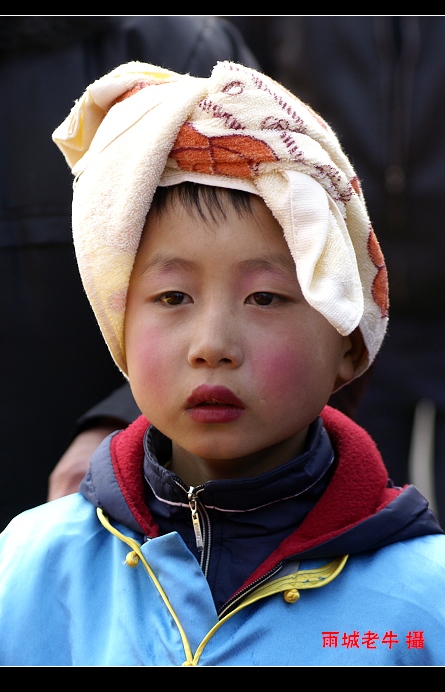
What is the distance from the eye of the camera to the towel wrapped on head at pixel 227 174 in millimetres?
1306

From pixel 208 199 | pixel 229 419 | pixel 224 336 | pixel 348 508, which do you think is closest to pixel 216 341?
pixel 224 336

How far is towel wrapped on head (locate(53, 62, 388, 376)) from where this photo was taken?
1306mm

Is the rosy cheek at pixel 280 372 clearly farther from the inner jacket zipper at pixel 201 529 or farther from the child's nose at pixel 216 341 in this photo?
the inner jacket zipper at pixel 201 529

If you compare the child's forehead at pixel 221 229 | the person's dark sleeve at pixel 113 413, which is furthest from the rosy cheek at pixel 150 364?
the person's dark sleeve at pixel 113 413

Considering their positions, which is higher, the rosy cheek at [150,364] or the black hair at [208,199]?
the black hair at [208,199]

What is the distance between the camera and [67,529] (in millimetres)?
1474

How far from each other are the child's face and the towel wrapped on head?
4 cm

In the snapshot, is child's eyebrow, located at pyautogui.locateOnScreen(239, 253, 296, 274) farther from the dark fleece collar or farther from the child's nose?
the dark fleece collar

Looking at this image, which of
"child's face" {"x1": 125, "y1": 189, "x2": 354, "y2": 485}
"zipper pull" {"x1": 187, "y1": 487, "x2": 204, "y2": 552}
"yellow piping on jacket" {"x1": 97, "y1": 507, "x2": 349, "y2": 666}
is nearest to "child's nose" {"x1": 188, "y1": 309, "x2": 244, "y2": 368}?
"child's face" {"x1": 125, "y1": 189, "x2": 354, "y2": 485}

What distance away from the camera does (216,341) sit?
4.15 feet

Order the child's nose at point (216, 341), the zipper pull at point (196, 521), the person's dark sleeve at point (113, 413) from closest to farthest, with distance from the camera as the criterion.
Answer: the child's nose at point (216, 341) < the zipper pull at point (196, 521) < the person's dark sleeve at point (113, 413)

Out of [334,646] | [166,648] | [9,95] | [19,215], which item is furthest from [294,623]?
[9,95]

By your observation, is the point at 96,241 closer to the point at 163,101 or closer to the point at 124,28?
the point at 163,101

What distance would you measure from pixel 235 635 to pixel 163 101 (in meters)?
0.80
